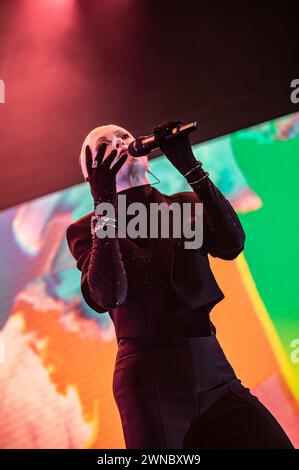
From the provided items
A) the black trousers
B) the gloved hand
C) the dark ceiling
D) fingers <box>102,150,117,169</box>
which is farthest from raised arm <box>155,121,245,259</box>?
the dark ceiling

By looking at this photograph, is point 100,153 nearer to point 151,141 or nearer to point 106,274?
point 151,141

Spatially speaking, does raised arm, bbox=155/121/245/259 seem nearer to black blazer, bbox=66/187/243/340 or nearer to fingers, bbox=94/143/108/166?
black blazer, bbox=66/187/243/340

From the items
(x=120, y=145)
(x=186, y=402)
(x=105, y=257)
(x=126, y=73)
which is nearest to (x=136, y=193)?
(x=120, y=145)

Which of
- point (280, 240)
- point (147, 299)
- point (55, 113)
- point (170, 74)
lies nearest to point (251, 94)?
point (170, 74)

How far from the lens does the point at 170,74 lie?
218 centimetres

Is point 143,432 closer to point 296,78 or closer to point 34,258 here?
point 34,258

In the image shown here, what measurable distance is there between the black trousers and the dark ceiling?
1.07m

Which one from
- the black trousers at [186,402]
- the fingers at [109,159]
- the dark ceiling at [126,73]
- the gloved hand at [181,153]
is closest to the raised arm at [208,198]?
the gloved hand at [181,153]

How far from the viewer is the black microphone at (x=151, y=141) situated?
1107mm

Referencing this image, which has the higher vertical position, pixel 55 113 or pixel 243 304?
pixel 55 113

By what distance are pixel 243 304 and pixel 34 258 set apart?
755mm

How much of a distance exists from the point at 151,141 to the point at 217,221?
23 centimetres

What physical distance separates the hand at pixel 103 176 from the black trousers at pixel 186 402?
32 cm

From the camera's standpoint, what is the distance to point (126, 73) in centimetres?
220
